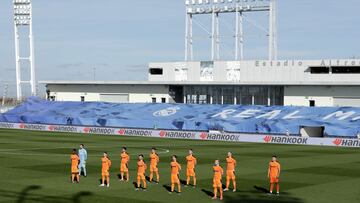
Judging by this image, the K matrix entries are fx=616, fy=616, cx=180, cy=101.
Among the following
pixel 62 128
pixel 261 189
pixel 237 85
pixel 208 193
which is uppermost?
pixel 237 85

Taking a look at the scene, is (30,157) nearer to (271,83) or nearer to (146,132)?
(146,132)

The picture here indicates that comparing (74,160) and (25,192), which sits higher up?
(74,160)

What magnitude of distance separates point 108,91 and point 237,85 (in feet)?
76.5

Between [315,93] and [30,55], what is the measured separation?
54.1 metres

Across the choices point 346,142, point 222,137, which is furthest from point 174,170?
point 222,137

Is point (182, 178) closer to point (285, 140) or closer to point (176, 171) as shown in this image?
point (176, 171)

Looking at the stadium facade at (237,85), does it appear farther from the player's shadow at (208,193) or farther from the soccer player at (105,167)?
the soccer player at (105,167)

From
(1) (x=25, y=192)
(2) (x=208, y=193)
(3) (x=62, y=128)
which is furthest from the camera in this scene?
(3) (x=62, y=128)

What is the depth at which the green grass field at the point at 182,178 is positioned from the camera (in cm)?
2555

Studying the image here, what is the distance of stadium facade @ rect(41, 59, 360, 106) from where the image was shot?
82.1m

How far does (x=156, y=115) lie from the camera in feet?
282

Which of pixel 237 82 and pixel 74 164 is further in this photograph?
pixel 237 82

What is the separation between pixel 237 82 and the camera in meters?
89.2

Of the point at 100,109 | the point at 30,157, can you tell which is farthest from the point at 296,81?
the point at 30,157
